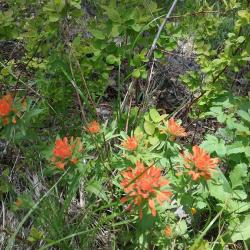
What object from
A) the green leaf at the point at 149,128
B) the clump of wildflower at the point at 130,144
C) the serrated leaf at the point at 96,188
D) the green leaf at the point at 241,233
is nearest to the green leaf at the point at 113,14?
the green leaf at the point at 149,128

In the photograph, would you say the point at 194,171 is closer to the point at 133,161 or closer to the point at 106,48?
the point at 133,161

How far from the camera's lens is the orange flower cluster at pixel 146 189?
1.37 metres

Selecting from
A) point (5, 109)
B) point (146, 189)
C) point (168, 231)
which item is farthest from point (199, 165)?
point (5, 109)

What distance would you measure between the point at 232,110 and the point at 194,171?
65 centimetres

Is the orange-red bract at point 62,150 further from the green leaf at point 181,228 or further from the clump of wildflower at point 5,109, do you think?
the green leaf at point 181,228

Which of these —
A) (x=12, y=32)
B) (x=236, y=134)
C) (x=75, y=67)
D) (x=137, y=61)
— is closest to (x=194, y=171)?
(x=236, y=134)

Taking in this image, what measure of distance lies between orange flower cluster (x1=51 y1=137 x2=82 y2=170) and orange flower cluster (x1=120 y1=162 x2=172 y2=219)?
23 cm

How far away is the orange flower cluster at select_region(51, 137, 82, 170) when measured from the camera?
1506 millimetres

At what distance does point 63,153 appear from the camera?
4.95ft

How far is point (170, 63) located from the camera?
2920 mm

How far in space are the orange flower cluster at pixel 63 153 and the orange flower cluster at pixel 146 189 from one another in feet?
0.77

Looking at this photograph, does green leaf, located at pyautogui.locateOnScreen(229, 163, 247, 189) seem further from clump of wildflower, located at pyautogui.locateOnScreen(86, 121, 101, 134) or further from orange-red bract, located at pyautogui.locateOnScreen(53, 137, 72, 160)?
orange-red bract, located at pyautogui.locateOnScreen(53, 137, 72, 160)

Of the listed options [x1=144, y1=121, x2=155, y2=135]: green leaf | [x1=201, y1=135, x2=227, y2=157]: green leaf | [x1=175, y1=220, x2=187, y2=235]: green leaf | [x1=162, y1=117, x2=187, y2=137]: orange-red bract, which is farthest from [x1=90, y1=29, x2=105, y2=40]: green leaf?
[x1=175, y1=220, x2=187, y2=235]: green leaf

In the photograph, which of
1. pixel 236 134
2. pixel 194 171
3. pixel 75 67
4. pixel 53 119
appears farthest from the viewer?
pixel 53 119
